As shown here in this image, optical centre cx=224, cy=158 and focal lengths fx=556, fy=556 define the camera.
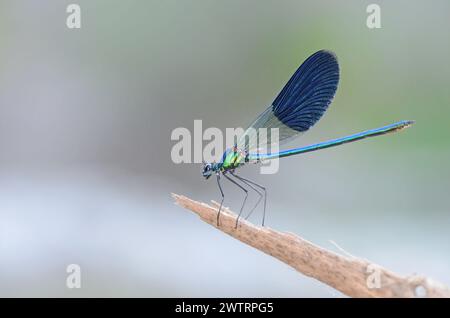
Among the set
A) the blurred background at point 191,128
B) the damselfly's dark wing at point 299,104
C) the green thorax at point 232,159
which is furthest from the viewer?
the blurred background at point 191,128

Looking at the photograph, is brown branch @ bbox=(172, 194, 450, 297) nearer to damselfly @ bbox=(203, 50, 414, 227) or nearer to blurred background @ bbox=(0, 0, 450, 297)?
damselfly @ bbox=(203, 50, 414, 227)

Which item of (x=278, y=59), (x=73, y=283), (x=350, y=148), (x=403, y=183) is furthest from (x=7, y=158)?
(x=403, y=183)

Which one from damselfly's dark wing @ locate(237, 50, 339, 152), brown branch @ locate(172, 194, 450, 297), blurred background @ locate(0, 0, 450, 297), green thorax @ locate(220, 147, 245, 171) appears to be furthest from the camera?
blurred background @ locate(0, 0, 450, 297)

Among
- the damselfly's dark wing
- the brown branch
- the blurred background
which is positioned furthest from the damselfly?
the blurred background

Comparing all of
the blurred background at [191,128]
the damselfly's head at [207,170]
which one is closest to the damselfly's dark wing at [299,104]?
the damselfly's head at [207,170]

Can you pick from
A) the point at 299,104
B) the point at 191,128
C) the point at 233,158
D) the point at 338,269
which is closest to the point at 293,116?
the point at 299,104

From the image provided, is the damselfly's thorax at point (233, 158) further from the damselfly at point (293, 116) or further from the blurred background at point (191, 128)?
the blurred background at point (191, 128)

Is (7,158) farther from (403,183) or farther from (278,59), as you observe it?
(403,183)
